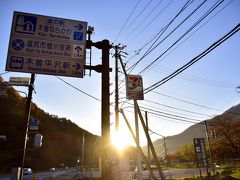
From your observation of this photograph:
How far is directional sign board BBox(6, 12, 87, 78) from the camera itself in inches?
358

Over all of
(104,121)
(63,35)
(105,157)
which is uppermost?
(63,35)

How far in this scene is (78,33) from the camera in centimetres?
997

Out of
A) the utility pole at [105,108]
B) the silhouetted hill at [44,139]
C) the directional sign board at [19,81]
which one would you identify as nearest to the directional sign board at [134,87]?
the directional sign board at [19,81]

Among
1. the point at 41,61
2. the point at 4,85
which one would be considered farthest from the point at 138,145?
the point at 41,61

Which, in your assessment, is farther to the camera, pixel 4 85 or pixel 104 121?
pixel 4 85

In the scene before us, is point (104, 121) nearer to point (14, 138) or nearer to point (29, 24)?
point (29, 24)

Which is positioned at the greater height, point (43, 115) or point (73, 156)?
point (43, 115)

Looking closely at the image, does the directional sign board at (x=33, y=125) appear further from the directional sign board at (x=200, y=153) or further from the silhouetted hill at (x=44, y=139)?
the silhouetted hill at (x=44, y=139)

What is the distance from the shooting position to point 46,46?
30.8 feet

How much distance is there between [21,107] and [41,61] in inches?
3126

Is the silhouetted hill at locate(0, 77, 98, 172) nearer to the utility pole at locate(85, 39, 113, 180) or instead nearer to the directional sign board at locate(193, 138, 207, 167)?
the directional sign board at locate(193, 138, 207, 167)

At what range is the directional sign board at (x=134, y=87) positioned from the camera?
1852 centimetres

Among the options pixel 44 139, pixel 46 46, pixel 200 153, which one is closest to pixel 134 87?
pixel 46 46

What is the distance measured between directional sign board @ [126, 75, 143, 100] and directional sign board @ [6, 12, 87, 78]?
9451 mm
